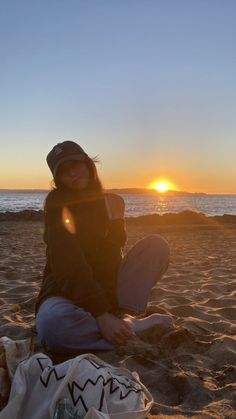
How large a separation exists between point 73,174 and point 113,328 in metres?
1.16

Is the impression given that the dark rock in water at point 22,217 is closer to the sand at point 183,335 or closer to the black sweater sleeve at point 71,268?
the sand at point 183,335

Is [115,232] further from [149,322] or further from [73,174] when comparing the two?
[149,322]

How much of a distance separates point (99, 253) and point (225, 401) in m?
1.49

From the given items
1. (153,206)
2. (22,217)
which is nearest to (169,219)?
(22,217)

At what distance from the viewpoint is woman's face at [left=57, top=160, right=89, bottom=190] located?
318cm

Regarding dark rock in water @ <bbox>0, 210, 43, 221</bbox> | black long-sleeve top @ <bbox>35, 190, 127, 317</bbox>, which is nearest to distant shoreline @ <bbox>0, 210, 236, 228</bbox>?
dark rock in water @ <bbox>0, 210, 43, 221</bbox>

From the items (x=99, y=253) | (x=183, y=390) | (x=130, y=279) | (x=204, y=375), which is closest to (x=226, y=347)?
(x=204, y=375)

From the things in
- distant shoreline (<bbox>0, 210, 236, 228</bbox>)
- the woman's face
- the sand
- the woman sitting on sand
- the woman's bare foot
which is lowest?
distant shoreline (<bbox>0, 210, 236, 228</bbox>)

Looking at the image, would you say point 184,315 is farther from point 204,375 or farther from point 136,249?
point 204,375

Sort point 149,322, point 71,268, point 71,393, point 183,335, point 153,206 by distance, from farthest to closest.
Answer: point 153,206 < point 149,322 < point 183,335 < point 71,268 < point 71,393

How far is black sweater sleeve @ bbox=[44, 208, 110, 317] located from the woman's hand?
0.22 feet

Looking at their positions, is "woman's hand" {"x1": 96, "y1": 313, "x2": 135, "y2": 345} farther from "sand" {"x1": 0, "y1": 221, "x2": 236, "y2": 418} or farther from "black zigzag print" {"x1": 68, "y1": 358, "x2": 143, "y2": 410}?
"black zigzag print" {"x1": 68, "y1": 358, "x2": 143, "y2": 410}

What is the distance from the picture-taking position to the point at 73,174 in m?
3.22

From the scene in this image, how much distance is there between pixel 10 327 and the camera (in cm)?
354
